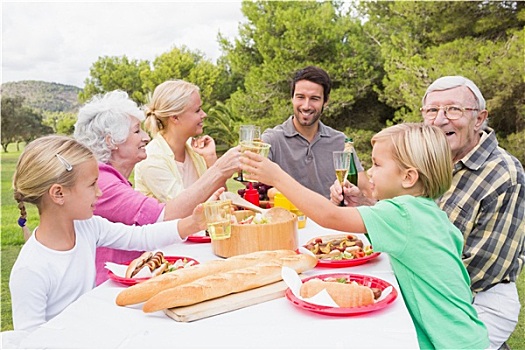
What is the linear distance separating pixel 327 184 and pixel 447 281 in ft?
8.95

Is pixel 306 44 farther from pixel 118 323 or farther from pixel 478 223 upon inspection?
pixel 118 323

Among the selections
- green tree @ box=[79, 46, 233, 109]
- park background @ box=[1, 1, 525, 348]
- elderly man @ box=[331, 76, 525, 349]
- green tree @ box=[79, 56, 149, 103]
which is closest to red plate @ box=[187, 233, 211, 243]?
elderly man @ box=[331, 76, 525, 349]

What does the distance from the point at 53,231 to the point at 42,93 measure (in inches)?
560

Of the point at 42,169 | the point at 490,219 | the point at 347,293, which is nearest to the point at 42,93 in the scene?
the point at 42,169

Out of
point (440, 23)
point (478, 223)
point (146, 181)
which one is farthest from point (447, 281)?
point (440, 23)

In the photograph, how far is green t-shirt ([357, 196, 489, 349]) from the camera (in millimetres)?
2102

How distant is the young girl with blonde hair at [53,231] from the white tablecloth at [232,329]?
0.30 metres

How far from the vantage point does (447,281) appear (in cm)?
214

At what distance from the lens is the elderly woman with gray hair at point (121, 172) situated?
2.92m

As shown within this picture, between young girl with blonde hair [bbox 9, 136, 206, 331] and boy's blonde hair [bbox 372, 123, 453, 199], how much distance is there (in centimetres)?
134

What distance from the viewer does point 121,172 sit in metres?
3.29

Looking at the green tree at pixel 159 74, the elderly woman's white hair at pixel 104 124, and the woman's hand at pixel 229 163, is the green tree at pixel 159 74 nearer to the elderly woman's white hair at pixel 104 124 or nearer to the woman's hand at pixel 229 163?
the elderly woman's white hair at pixel 104 124

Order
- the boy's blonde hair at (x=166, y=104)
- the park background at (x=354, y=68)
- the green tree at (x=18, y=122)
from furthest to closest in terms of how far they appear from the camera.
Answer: the green tree at (x=18, y=122)
the park background at (x=354, y=68)
the boy's blonde hair at (x=166, y=104)

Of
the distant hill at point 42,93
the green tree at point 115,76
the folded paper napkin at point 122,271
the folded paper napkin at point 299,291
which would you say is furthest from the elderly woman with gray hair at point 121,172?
the green tree at point 115,76
